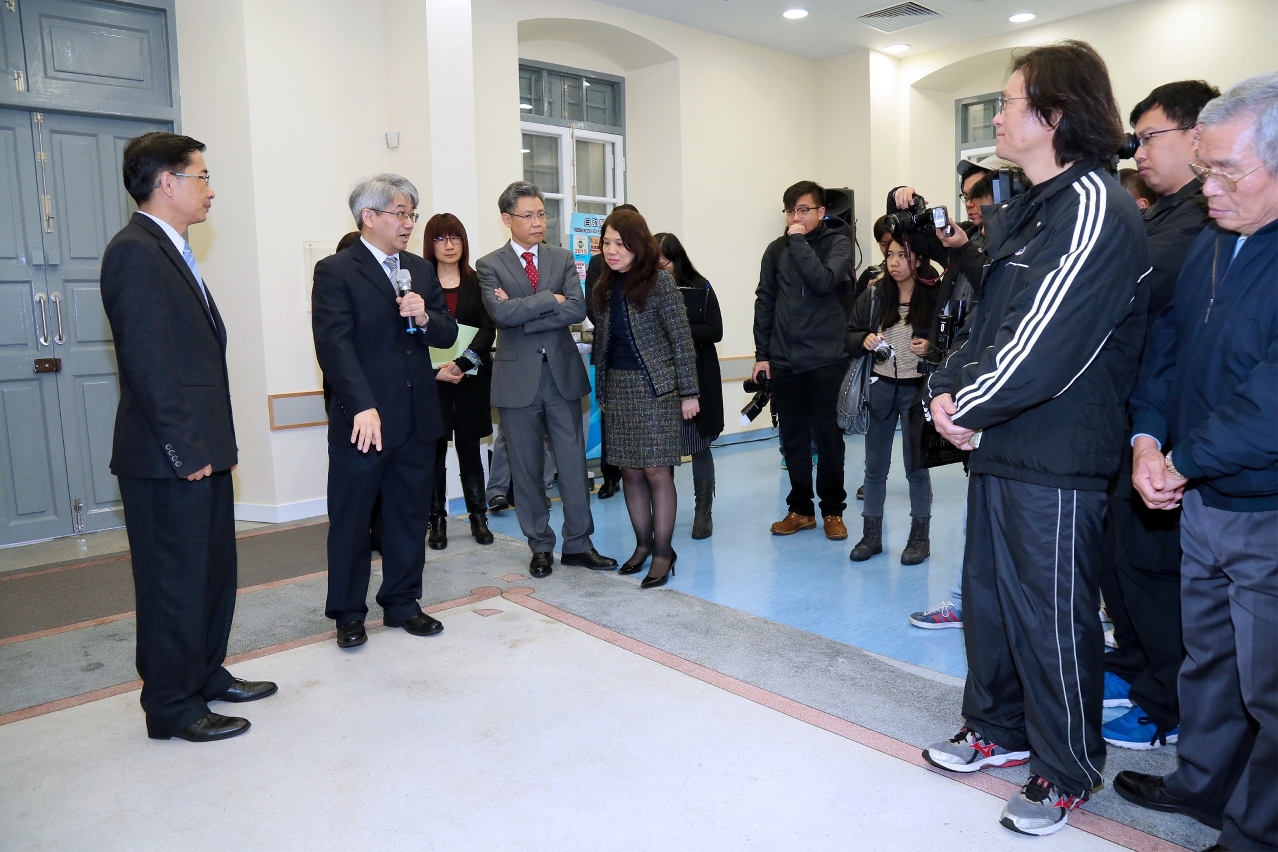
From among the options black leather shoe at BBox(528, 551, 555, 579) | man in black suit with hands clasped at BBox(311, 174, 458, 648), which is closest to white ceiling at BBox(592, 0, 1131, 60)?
man in black suit with hands clasped at BBox(311, 174, 458, 648)

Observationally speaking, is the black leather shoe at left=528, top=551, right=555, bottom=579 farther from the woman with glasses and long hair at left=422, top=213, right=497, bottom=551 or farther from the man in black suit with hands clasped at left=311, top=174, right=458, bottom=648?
the man in black suit with hands clasped at left=311, top=174, right=458, bottom=648

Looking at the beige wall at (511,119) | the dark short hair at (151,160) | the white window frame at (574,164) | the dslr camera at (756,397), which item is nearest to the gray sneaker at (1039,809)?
the dark short hair at (151,160)

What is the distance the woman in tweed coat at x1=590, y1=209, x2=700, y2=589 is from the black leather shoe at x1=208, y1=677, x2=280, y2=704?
1.56m

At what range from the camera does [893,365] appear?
13.0 feet

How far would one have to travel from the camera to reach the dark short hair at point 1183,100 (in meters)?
2.29

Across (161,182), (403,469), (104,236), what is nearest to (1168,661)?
(403,469)

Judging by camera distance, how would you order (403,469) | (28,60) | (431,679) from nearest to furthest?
1. (431,679)
2. (403,469)
3. (28,60)

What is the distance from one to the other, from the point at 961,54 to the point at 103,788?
8.43 m

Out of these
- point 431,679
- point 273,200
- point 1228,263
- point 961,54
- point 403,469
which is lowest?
point 431,679

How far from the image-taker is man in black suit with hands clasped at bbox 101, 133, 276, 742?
8.08 feet

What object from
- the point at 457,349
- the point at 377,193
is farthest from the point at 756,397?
the point at 377,193

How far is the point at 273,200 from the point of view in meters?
5.12

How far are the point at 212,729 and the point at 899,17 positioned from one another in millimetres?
7130

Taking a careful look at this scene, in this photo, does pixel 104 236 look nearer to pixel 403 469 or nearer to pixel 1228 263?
pixel 403 469
